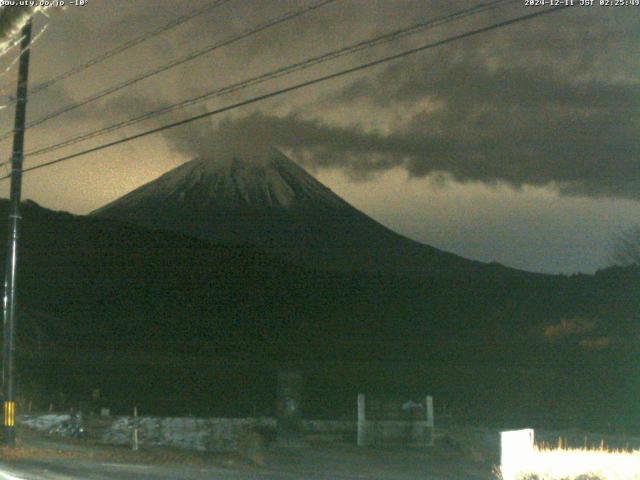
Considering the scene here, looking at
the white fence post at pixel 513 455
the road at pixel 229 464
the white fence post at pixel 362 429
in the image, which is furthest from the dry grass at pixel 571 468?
the white fence post at pixel 362 429

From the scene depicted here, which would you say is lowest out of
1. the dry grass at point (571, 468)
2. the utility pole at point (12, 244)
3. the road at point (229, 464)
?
the road at point (229, 464)

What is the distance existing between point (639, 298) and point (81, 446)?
3672 centimetres

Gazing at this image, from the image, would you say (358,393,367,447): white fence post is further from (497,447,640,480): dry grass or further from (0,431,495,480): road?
(497,447,640,480): dry grass

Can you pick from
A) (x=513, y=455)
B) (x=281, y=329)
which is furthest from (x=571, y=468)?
(x=281, y=329)

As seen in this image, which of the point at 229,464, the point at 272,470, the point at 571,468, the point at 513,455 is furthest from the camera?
the point at 229,464

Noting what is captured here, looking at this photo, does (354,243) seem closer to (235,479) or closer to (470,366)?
(470,366)

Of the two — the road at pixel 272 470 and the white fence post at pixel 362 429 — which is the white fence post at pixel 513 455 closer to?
the road at pixel 272 470

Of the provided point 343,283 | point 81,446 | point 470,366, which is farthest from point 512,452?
point 343,283

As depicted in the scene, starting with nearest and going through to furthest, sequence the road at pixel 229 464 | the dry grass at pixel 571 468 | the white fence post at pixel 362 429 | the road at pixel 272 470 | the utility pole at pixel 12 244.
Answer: the dry grass at pixel 571 468 < the road at pixel 272 470 < the road at pixel 229 464 < the utility pole at pixel 12 244 < the white fence post at pixel 362 429

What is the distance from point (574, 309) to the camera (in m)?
64.9

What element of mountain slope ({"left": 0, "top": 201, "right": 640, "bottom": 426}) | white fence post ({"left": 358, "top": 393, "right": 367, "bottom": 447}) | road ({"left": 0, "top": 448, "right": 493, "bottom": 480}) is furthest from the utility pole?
mountain slope ({"left": 0, "top": 201, "right": 640, "bottom": 426})

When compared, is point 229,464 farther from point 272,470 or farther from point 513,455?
point 513,455

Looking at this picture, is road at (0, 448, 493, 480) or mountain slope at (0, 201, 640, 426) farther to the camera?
mountain slope at (0, 201, 640, 426)

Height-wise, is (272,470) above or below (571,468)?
below
